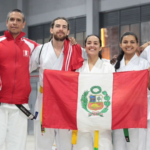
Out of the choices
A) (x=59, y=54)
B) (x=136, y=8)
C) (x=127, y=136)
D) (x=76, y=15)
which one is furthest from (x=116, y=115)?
(x=76, y=15)

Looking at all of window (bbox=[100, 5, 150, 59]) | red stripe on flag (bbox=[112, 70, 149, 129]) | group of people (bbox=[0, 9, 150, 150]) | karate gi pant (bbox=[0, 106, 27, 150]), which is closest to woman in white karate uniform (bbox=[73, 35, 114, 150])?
group of people (bbox=[0, 9, 150, 150])

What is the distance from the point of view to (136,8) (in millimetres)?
11922

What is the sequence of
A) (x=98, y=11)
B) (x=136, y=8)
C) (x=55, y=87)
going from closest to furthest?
1. (x=55, y=87)
2. (x=136, y=8)
3. (x=98, y=11)

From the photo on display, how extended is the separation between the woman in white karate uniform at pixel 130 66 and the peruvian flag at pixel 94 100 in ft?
0.60

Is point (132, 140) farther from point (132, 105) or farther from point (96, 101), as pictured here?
point (96, 101)

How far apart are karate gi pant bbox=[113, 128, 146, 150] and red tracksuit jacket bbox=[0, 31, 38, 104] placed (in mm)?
1442

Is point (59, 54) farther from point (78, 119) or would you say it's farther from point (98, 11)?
point (98, 11)

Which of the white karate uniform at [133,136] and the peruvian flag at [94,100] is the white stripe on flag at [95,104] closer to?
the peruvian flag at [94,100]

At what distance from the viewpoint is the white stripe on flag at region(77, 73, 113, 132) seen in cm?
405

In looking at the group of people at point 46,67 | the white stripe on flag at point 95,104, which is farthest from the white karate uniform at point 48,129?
the white stripe on flag at point 95,104

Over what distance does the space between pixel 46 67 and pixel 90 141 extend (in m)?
1.26

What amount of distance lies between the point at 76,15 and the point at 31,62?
9504mm

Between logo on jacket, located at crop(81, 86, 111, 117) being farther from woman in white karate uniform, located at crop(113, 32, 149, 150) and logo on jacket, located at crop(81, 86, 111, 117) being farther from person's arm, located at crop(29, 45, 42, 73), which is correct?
person's arm, located at crop(29, 45, 42, 73)

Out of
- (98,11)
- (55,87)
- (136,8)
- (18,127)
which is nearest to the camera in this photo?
(18,127)
